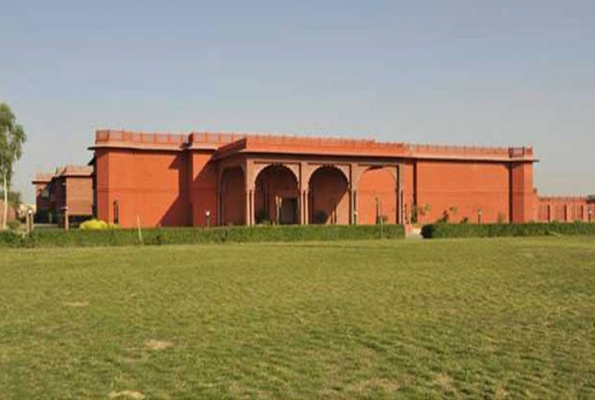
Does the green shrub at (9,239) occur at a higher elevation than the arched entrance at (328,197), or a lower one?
lower

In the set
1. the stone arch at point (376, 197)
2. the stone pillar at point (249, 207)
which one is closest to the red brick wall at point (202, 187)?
the stone pillar at point (249, 207)

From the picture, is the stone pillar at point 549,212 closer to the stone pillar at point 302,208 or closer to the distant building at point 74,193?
the stone pillar at point 302,208

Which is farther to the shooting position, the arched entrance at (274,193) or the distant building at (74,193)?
the distant building at (74,193)

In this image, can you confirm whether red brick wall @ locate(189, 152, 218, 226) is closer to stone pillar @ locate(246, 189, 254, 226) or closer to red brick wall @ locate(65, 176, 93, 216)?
stone pillar @ locate(246, 189, 254, 226)

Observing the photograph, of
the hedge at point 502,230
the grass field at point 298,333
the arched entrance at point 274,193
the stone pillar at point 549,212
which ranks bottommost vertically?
the grass field at point 298,333

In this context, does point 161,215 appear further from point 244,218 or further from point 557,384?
point 557,384

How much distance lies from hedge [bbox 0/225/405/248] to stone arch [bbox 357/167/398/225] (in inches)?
315

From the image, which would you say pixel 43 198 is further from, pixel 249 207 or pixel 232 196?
pixel 249 207

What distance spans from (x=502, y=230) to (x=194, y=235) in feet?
57.0

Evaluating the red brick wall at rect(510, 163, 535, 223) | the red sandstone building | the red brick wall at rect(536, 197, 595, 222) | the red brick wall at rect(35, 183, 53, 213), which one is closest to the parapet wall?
the red sandstone building

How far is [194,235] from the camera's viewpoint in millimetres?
28219

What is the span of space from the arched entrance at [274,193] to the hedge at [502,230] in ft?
29.0

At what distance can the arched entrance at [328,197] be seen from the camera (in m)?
39.2

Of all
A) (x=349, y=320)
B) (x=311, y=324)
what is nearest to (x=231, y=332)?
(x=311, y=324)
